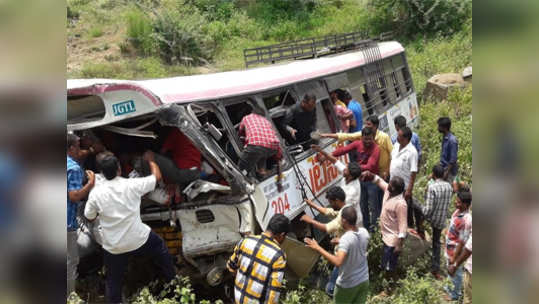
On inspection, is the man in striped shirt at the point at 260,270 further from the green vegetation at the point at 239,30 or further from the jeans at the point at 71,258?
the green vegetation at the point at 239,30

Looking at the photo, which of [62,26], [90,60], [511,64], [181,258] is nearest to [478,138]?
[511,64]

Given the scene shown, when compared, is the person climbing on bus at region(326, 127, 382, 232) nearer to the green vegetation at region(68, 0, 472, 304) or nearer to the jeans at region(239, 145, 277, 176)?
the jeans at region(239, 145, 277, 176)

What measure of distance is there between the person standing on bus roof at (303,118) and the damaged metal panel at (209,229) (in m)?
1.67

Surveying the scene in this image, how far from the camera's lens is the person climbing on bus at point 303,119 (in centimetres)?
595

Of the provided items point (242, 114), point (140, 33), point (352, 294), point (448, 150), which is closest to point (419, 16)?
point (140, 33)

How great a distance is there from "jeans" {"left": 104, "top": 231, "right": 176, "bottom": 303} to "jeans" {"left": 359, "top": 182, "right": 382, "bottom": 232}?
2651 mm

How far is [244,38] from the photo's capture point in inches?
826

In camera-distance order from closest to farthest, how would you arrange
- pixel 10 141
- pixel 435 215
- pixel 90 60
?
pixel 10 141, pixel 435 215, pixel 90 60

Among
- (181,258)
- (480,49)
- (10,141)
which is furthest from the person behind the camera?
(181,258)

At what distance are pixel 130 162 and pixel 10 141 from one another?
13.4ft

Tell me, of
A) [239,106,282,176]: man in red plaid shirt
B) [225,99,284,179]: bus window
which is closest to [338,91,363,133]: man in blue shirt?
[225,99,284,179]: bus window

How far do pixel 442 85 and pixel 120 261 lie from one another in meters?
10.4

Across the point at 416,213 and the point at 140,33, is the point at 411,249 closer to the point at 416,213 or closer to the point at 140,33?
the point at 416,213

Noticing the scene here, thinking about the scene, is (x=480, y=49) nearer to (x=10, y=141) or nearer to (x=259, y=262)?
(x=10, y=141)
